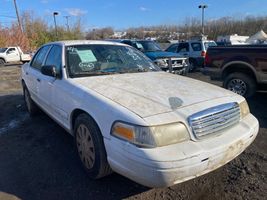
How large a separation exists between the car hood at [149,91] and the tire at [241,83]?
3.63 m

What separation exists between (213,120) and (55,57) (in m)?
2.69

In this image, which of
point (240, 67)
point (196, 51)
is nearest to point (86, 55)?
point (240, 67)

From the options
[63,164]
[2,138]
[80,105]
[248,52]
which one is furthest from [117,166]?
[248,52]

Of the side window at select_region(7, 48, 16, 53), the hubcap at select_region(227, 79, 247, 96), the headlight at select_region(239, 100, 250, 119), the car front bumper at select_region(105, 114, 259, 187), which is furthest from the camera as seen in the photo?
the side window at select_region(7, 48, 16, 53)

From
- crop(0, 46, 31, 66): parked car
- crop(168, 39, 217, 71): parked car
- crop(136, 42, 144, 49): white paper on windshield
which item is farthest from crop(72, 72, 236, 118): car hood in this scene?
crop(0, 46, 31, 66): parked car

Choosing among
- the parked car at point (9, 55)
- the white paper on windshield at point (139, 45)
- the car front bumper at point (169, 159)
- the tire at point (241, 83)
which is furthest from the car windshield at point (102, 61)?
the parked car at point (9, 55)

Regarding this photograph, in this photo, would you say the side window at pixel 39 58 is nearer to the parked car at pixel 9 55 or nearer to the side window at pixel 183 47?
the side window at pixel 183 47

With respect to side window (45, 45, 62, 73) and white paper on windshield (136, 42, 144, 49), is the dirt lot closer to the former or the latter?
side window (45, 45, 62, 73)

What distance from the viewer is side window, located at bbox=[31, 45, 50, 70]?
4884 mm

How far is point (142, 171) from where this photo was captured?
2.33 meters

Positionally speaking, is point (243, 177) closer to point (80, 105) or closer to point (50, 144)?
point (80, 105)

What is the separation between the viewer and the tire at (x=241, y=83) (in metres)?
6.63

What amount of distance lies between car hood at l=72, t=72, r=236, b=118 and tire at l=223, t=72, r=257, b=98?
3.63m

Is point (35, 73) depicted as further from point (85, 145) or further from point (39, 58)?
point (85, 145)
